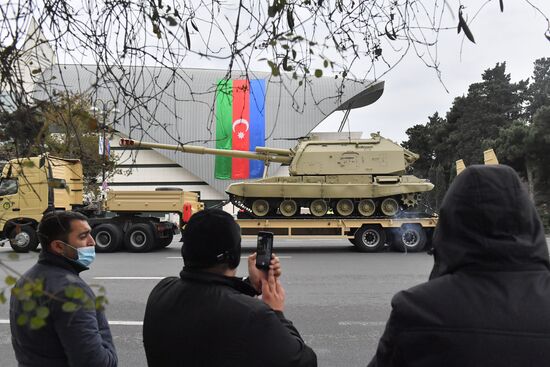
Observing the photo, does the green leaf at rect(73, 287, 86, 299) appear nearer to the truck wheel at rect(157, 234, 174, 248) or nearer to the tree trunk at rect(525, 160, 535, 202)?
the truck wheel at rect(157, 234, 174, 248)

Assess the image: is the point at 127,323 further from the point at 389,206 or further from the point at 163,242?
the point at 389,206

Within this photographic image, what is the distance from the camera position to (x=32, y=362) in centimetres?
250

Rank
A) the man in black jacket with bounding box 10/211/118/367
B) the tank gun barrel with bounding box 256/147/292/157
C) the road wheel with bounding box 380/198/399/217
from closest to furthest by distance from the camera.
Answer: the man in black jacket with bounding box 10/211/118/367, the road wheel with bounding box 380/198/399/217, the tank gun barrel with bounding box 256/147/292/157

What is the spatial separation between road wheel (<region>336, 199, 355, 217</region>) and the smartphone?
12.8m

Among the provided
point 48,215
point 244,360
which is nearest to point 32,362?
point 48,215

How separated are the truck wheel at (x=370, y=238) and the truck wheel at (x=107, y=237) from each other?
6.41 m

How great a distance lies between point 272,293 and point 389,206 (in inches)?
522

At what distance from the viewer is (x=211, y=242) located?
2.06 metres

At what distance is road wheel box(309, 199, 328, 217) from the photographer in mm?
14906

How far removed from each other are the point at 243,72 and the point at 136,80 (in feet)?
1.61

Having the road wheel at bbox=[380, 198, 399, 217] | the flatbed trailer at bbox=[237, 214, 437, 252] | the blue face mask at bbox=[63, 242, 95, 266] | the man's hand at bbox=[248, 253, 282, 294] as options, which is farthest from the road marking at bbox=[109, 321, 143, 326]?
the road wheel at bbox=[380, 198, 399, 217]

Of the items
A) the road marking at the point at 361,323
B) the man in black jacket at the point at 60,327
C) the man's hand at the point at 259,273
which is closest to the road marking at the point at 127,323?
the road marking at the point at 361,323

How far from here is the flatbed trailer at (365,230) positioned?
14117 mm

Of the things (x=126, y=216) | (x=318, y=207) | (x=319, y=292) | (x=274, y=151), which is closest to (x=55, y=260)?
(x=319, y=292)
